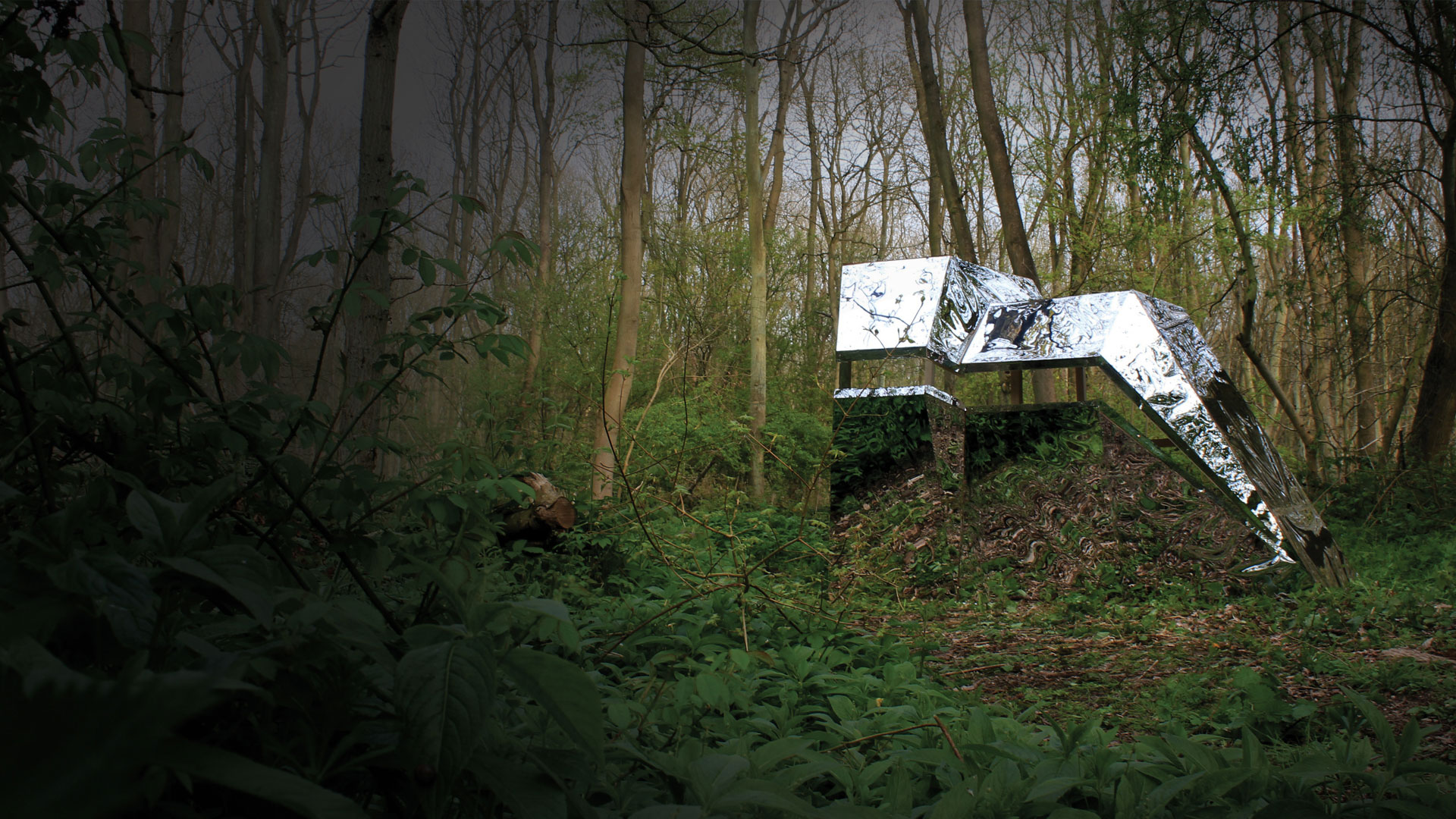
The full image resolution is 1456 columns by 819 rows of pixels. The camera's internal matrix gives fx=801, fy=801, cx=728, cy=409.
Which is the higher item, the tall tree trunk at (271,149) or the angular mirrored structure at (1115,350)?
the tall tree trunk at (271,149)

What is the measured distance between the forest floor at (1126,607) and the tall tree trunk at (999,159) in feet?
11.0

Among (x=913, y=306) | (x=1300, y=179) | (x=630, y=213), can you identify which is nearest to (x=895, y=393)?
A: (x=913, y=306)

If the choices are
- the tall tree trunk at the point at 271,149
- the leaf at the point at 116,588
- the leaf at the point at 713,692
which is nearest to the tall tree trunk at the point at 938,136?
the leaf at the point at 713,692

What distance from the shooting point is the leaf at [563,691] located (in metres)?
0.76

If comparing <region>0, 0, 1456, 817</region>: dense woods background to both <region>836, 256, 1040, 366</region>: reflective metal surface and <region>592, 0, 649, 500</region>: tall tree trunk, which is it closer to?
<region>592, 0, 649, 500</region>: tall tree trunk

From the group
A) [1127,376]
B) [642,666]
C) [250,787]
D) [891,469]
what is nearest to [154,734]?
[250,787]

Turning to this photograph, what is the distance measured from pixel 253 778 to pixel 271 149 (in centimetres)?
1612

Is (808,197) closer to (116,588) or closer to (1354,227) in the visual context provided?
(1354,227)

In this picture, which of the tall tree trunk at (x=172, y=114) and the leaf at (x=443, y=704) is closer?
the leaf at (x=443, y=704)

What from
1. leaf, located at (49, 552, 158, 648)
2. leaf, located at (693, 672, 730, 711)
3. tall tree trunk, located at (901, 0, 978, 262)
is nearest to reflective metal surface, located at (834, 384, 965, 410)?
leaf, located at (693, 672, 730, 711)

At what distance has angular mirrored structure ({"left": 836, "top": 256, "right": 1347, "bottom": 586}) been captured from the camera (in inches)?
164

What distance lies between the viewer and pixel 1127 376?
4.45 metres

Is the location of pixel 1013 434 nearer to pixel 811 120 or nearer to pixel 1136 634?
pixel 1136 634

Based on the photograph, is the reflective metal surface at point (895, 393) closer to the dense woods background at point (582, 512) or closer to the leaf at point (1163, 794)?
the dense woods background at point (582, 512)
